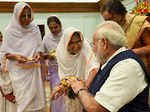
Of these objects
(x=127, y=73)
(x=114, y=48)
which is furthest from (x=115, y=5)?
(x=127, y=73)

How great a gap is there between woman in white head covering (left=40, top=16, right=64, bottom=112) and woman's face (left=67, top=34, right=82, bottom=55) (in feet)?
2.95

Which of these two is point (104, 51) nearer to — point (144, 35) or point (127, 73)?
point (127, 73)

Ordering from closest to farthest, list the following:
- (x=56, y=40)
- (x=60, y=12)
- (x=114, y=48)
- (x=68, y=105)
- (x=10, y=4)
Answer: (x=114, y=48) → (x=68, y=105) → (x=56, y=40) → (x=10, y=4) → (x=60, y=12)

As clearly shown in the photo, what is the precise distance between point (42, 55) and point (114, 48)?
213cm

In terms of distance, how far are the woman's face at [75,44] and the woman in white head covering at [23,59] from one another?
88cm

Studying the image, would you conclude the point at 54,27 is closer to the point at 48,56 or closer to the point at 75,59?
the point at 48,56

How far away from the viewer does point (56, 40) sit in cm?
356

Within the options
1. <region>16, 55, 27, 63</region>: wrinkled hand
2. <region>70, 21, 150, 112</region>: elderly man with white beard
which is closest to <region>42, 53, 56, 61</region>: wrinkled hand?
<region>16, 55, 27, 63</region>: wrinkled hand

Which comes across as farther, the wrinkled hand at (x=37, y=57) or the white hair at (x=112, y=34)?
the wrinkled hand at (x=37, y=57)

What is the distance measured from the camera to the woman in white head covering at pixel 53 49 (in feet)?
10.4

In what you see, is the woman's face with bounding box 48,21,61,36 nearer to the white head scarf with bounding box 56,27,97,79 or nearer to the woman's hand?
the woman's hand

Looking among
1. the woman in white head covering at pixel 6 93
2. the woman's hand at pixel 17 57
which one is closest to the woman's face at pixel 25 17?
the woman's hand at pixel 17 57

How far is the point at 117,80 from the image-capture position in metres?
1.25

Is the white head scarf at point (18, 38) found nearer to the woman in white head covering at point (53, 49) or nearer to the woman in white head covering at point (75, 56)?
the woman in white head covering at point (53, 49)
